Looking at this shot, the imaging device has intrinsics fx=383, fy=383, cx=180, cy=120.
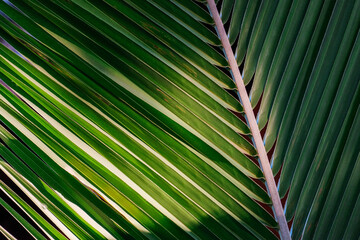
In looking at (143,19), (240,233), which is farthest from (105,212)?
(143,19)

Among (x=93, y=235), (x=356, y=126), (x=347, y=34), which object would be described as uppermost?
(x=347, y=34)

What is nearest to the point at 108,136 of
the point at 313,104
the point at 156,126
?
the point at 156,126

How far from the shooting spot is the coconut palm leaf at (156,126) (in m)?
0.82

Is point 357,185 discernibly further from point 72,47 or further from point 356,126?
point 72,47

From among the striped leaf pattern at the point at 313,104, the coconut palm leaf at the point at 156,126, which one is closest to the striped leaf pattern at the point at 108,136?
the coconut palm leaf at the point at 156,126

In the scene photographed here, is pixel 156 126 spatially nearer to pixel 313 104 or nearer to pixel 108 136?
pixel 108 136

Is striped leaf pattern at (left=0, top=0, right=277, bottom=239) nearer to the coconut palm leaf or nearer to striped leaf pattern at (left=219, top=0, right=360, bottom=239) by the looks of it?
the coconut palm leaf

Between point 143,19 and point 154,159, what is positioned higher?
point 143,19

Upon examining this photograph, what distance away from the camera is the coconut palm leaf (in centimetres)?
82

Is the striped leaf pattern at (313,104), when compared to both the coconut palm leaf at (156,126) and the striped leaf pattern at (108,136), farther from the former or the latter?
the striped leaf pattern at (108,136)

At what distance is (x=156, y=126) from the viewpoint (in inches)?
33.2

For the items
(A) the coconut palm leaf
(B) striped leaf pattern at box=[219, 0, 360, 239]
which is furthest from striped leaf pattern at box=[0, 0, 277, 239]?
(B) striped leaf pattern at box=[219, 0, 360, 239]

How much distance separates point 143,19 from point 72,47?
0.57ft

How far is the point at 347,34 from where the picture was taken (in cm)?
83
